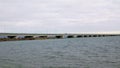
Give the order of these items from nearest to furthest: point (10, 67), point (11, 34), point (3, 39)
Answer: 1. point (10, 67)
2. point (11, 34)
3. point (3, 39)

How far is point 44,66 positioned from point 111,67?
7100mm

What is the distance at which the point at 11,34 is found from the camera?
158 meters

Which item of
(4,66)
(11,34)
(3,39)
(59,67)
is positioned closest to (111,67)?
(59,67)

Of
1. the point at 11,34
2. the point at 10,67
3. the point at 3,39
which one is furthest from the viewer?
the point at 3,39

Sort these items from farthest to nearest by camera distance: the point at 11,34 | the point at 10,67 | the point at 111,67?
the point at 11,34 → the point at 10,67 → the point at 111,67

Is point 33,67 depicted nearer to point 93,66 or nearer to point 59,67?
point 59,67

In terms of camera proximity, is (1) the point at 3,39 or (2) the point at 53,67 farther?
(1) the point at 3,39

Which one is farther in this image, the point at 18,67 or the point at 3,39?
the point at 3,39

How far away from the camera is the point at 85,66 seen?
27.3m

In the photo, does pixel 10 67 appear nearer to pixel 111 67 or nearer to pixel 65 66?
pixel 65 66

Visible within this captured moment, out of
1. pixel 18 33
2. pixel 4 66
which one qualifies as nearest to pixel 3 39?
pixel 18 33

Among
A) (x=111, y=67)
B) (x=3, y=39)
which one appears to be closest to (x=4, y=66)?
(x=111, y=67)

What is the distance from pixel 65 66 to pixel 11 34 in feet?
441

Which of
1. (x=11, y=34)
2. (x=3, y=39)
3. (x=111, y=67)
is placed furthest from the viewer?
(x=3, y=39)
